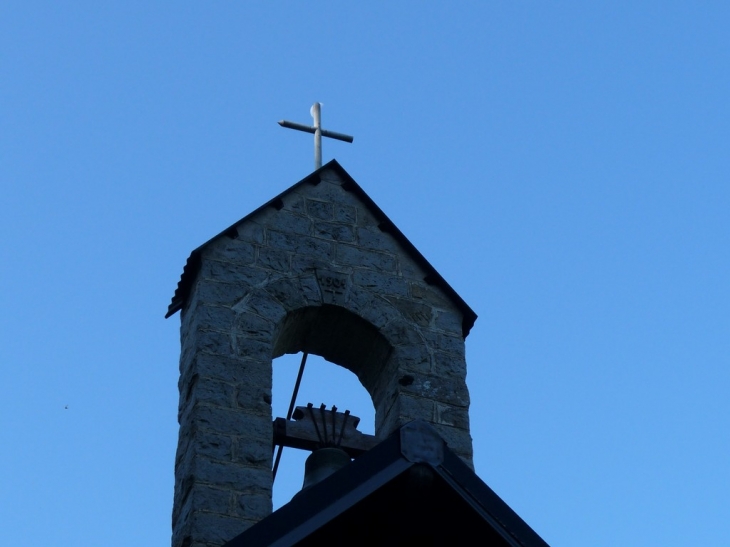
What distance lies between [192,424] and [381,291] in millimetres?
1554

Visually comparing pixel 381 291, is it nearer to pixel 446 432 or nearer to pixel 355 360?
pixel 355 360

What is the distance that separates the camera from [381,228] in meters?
8.88

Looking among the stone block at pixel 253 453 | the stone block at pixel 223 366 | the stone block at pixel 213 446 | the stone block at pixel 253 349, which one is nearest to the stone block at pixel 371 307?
→ the stone block at pixel 253 349

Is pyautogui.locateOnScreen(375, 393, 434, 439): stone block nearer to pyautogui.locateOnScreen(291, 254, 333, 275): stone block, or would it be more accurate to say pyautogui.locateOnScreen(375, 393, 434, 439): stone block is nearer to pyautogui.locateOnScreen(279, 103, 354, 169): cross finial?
pyautogui.locateOnScreen(291, 254, 333, 275): stone block

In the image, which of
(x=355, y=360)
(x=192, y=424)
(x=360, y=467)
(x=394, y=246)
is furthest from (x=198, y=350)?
(x=360, y=467)

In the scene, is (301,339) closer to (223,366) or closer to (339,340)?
(339,340)

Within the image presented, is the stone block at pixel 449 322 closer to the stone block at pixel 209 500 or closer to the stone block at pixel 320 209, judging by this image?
the stone block at pixel 320 209

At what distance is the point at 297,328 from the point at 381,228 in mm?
923

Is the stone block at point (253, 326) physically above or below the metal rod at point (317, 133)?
below

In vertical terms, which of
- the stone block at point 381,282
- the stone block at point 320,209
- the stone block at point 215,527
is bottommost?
the stone block at point 215,527

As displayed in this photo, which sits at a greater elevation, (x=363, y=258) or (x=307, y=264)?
(x=363, y=258)

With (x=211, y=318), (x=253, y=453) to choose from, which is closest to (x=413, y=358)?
(x=211, y=318)

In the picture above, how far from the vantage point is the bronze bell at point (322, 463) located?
7.24 m

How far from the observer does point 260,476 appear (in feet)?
23.8
